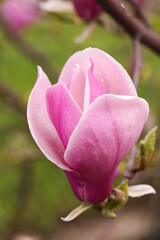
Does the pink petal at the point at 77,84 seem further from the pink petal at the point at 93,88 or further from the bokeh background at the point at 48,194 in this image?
the bokeh background at the point at 48,194

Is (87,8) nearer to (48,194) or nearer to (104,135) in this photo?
(104,135)

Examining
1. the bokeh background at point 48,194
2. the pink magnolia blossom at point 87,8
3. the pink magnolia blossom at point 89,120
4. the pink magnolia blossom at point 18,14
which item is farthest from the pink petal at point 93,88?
the pink magnolia blossom at point 18,14

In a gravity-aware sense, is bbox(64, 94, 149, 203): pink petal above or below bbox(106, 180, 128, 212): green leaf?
above

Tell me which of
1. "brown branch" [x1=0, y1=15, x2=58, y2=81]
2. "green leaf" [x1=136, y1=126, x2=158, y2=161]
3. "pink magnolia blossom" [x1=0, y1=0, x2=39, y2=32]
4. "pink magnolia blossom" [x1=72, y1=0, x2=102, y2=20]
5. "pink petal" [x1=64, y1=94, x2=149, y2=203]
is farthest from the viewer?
"pink magnolia blossom" [x1=0, y1=0, x2=39, y2=32]

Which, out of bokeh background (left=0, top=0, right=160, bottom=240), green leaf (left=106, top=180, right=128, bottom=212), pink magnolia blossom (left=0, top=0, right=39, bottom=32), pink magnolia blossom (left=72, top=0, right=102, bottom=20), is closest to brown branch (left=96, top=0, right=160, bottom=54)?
pink magnolia blossom (left=72, top=0, right=102, bottom=20)

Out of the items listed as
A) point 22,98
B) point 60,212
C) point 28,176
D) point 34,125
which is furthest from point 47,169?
point 34,125

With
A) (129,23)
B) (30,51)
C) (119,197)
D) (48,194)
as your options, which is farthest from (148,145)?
(48,194)

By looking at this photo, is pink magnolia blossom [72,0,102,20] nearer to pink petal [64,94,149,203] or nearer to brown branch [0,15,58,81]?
pink petal [64,94,149,203]
